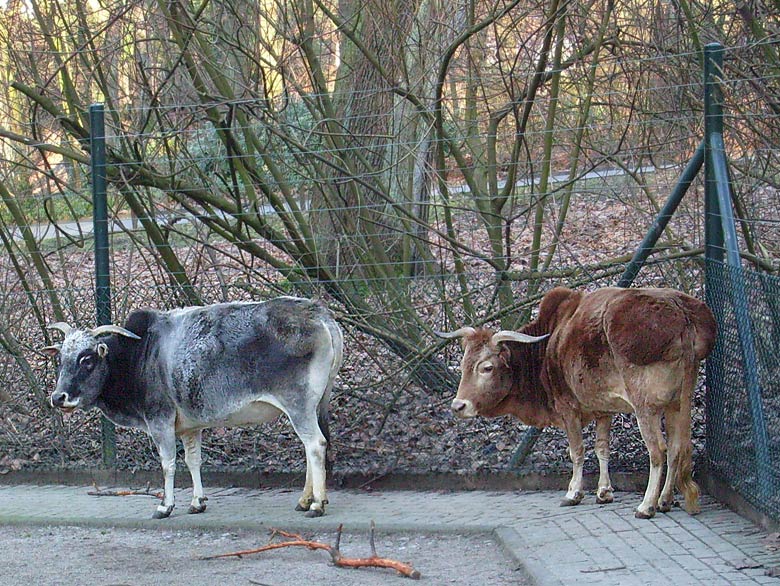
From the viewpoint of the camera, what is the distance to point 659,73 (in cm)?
1038

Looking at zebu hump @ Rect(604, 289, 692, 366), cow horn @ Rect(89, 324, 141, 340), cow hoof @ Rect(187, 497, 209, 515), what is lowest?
Answer: cow hoof @ Rect(187, 497, 209, 515)

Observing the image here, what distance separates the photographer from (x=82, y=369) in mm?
9188

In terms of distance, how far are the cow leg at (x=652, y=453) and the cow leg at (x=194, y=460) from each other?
343 centimetres

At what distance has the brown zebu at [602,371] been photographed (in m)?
7.89

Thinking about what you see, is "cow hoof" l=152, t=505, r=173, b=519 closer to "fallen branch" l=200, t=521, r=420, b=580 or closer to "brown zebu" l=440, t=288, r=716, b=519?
"fallen branch" l=200, t=521, r=420, b=580

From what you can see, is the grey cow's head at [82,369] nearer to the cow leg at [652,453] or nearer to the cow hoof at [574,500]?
the cow hoof at [574,500]

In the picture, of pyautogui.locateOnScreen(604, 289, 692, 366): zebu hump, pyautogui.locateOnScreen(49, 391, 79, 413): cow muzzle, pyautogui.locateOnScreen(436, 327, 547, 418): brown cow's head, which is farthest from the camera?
pyautogui.locateOnScreen(49, 391, 79, 413): cow muzzle

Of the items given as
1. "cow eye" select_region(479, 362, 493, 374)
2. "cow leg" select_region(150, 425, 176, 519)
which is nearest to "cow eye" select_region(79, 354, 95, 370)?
"cow leg" select_region(150, 425, 176, 519)

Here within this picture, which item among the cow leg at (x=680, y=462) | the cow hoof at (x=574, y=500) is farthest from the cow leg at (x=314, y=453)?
the cow leg at (x=680, y=462)

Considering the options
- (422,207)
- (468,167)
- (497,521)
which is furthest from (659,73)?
(497,521)

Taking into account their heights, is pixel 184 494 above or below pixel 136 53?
below

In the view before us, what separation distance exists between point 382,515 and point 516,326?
212cm

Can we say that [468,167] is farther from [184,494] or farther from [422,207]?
[184,494]

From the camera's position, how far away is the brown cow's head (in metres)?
8.71
